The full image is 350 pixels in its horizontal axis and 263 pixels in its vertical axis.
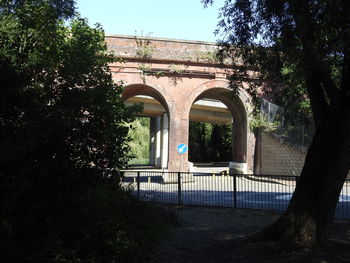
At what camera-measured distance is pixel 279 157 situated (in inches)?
900

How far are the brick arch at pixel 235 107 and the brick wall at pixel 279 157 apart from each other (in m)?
1.58

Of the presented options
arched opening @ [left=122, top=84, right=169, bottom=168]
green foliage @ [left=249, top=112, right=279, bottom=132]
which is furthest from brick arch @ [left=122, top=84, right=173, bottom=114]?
arched opening @ [left=122, top=84, right=169, bottom=168]

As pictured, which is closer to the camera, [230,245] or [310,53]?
[310,53]

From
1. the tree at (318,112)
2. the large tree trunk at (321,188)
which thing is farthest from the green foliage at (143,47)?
the large tree trunk at (321,188)

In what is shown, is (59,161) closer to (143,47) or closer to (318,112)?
(318,112)

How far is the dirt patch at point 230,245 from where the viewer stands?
18.5ft

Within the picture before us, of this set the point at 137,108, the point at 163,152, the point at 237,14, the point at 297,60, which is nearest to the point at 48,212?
the point at 137,108

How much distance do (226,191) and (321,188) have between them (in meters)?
7.69

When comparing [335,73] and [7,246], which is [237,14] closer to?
[335,73]

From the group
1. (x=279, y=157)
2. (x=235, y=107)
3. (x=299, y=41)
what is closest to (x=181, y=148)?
(x=279, y=157)

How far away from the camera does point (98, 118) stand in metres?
5.73

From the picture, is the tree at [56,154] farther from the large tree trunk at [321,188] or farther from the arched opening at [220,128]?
the arched opening at [220,128]

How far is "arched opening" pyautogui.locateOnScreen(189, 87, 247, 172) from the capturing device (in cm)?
2625

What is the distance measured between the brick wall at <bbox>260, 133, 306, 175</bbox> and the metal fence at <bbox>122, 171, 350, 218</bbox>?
23.4 ft
